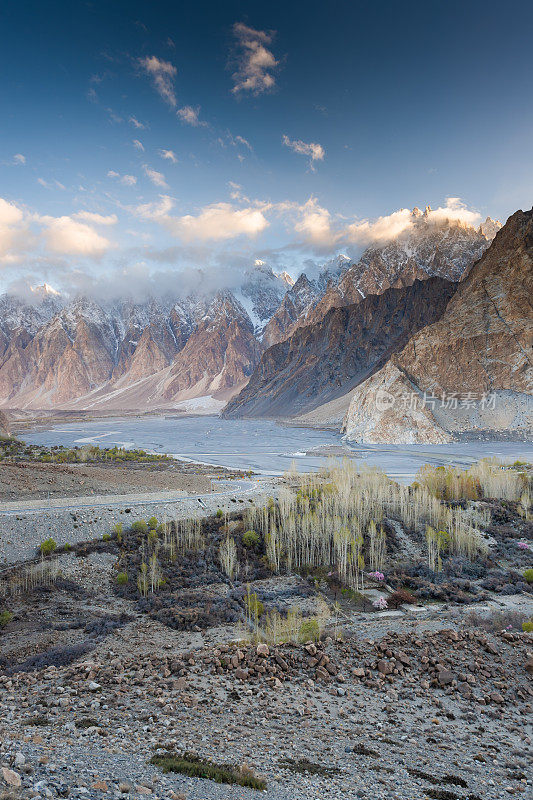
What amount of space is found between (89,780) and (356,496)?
19.9 meters

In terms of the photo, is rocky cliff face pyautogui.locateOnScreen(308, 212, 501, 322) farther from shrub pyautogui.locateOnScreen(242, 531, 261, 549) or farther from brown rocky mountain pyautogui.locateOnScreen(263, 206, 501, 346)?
shrub pyautogui.locateOnScreen(242, 531, 261, 549)

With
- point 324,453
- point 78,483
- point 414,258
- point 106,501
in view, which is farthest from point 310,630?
point 414,258

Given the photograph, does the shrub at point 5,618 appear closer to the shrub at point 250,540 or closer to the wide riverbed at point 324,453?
the shrub at point 250,540

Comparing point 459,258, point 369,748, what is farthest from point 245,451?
point 459,258

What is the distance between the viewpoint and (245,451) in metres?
59.8

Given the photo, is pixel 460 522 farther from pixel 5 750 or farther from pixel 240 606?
pixel 5 750

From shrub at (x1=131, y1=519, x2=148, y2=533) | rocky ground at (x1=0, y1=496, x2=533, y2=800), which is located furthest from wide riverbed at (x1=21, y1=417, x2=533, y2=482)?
rocky ground at (x1=0, y1=496, x2=533, y2=800)

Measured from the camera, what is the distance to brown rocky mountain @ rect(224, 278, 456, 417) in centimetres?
12444

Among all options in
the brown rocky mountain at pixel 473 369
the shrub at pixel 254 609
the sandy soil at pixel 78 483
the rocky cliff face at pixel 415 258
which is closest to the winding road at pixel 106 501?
the sandy soil at pixel 78 483

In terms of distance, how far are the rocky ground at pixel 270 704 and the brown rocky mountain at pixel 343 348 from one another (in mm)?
111546

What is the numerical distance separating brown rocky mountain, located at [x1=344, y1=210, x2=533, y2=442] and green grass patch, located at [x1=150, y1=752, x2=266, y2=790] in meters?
61.6

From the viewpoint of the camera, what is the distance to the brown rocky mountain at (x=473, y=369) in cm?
6550

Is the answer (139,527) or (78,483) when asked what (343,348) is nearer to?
(78,483)

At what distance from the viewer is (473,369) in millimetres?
70812
